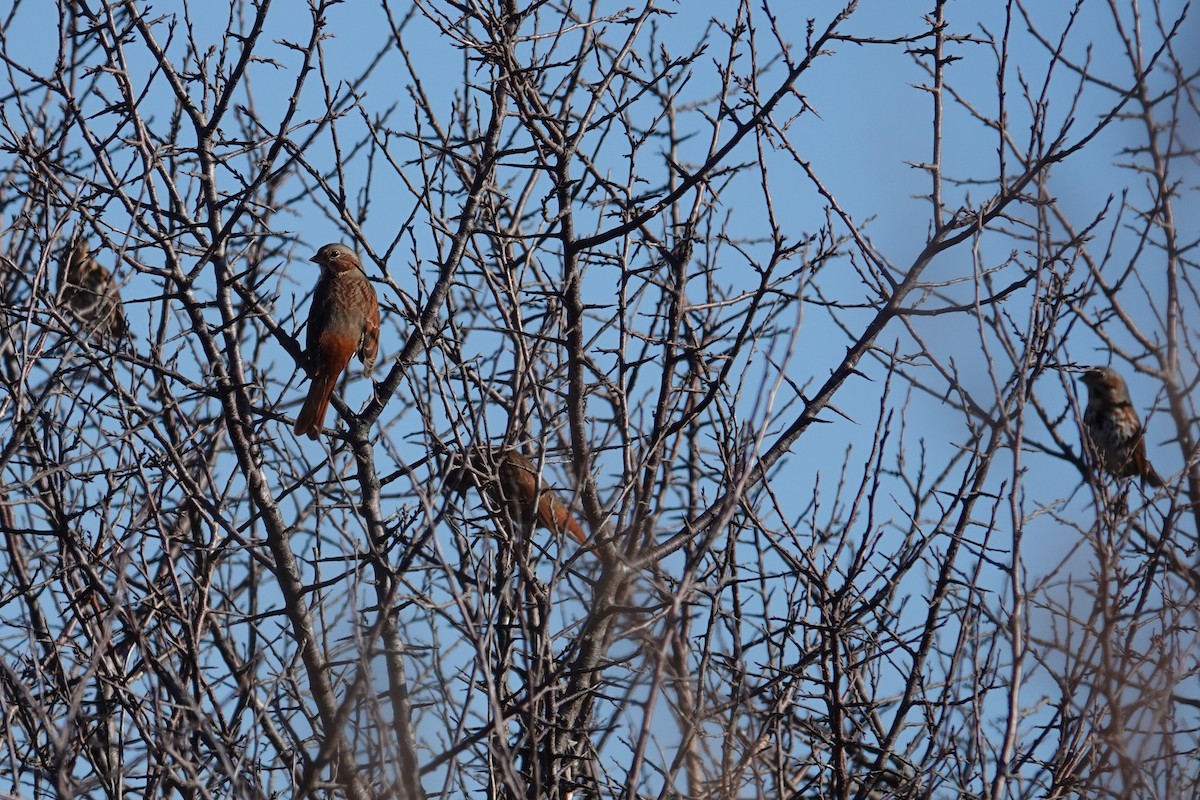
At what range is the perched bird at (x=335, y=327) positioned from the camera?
247 inches

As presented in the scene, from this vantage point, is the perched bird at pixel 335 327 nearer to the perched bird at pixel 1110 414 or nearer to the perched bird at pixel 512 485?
the perched bird at pixel 512 485

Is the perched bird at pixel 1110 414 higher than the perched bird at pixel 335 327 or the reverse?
higher

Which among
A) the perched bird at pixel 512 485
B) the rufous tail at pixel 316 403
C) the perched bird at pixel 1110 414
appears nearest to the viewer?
the perched bird at pixel 512 485

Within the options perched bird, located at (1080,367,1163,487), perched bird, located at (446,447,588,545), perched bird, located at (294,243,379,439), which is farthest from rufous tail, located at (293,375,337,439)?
perched bird, located at (1080,367,1163,487)

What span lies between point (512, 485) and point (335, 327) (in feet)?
3.93

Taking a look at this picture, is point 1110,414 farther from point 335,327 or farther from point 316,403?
point 316,403

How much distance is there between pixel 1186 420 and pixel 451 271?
280cm

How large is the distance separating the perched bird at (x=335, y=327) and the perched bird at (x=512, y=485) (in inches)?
28.2

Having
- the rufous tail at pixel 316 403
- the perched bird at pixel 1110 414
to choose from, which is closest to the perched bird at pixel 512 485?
the rufous tail at pixel 316 403

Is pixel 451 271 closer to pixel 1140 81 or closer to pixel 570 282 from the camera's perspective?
pixel 570 282

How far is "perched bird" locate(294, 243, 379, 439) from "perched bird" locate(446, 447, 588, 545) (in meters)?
0.72

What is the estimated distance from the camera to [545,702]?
5.02 meters

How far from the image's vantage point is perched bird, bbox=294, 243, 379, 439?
6.27m

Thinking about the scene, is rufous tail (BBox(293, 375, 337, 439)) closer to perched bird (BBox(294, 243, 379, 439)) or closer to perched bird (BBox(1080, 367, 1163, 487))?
perched bird (BBox(294, 243, 379, 439))
